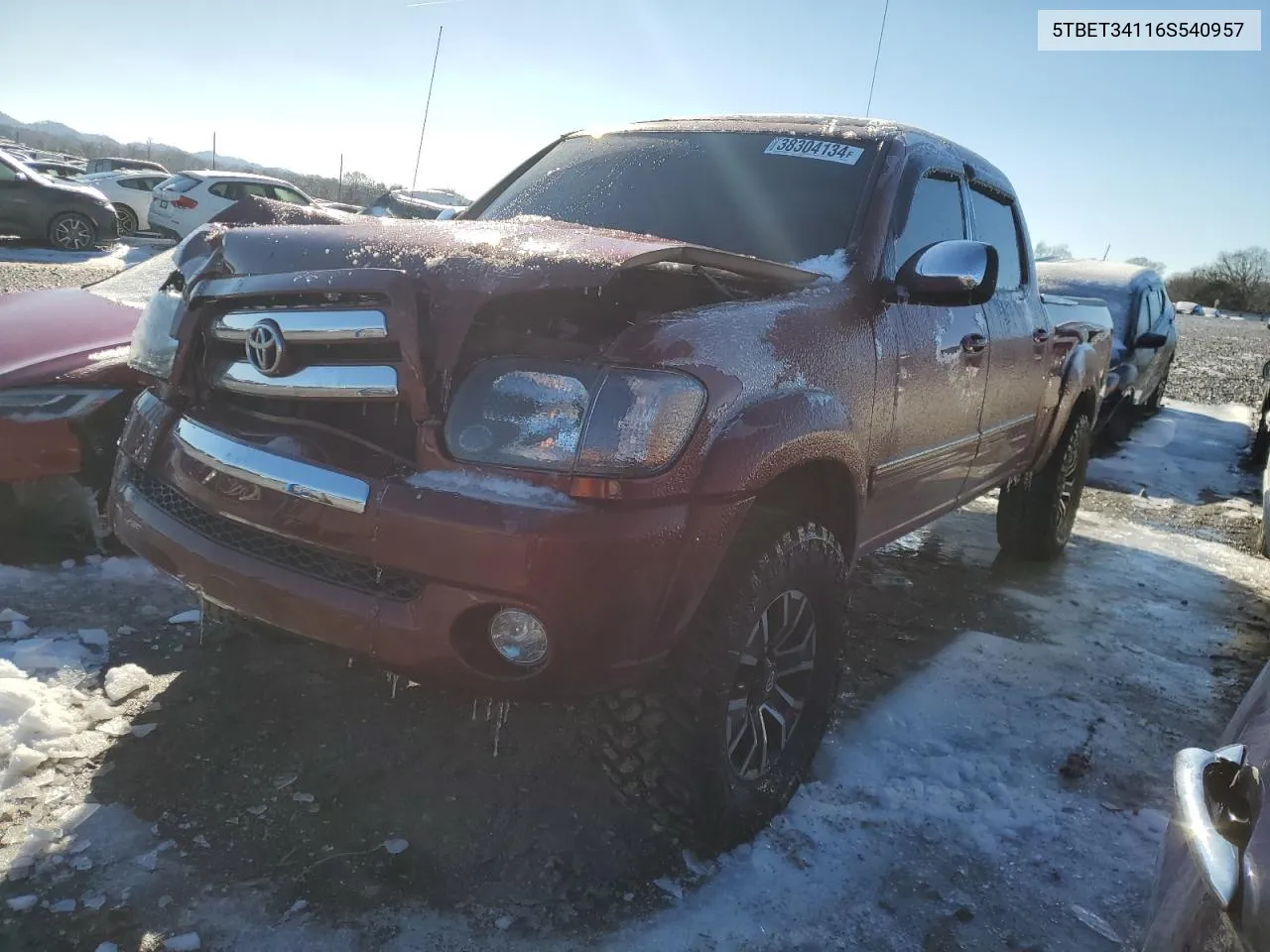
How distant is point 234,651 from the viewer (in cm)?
300

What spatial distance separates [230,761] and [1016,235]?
12.4ft

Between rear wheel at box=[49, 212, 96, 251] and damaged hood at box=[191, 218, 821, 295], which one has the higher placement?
damaged hood at box=[191, 218, 821, 295]

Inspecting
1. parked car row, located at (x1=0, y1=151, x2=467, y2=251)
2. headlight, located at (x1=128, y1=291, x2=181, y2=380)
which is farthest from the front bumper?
parked car row, located at (x1=0, y1=151, x2=467, y2=251)

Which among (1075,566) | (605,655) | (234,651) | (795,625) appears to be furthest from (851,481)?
(1075,566)

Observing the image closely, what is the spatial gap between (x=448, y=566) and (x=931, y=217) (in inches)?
85.8

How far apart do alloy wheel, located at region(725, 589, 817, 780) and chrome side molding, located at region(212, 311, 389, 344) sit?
1.04 metres

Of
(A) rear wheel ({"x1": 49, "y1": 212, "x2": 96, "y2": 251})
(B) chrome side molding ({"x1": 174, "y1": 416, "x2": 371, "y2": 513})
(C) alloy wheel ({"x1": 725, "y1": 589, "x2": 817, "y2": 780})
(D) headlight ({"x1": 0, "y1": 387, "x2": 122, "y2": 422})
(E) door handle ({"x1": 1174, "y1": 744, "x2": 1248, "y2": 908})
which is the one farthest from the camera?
(A) rear wheel ({"x1": 49, "y1": 212, "x2": 96, "y2": 251})

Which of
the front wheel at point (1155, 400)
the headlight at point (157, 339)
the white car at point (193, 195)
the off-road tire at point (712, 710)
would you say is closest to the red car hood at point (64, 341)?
the headlight at point (157, 339)

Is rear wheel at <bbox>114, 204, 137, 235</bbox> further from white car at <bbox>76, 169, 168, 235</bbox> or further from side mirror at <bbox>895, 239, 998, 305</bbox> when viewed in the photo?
side mirror at <bbox>895, 239, 998, 305</bbox>

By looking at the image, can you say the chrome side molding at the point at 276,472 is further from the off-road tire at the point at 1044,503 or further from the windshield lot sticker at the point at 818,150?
the off-road tire at the point at 1044,503

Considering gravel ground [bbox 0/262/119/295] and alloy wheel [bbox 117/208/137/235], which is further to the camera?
alloy wheel [bbox 117/208/137/235]

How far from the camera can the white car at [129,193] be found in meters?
18.5

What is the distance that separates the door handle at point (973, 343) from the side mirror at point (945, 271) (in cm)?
51

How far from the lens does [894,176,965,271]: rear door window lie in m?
2.91
